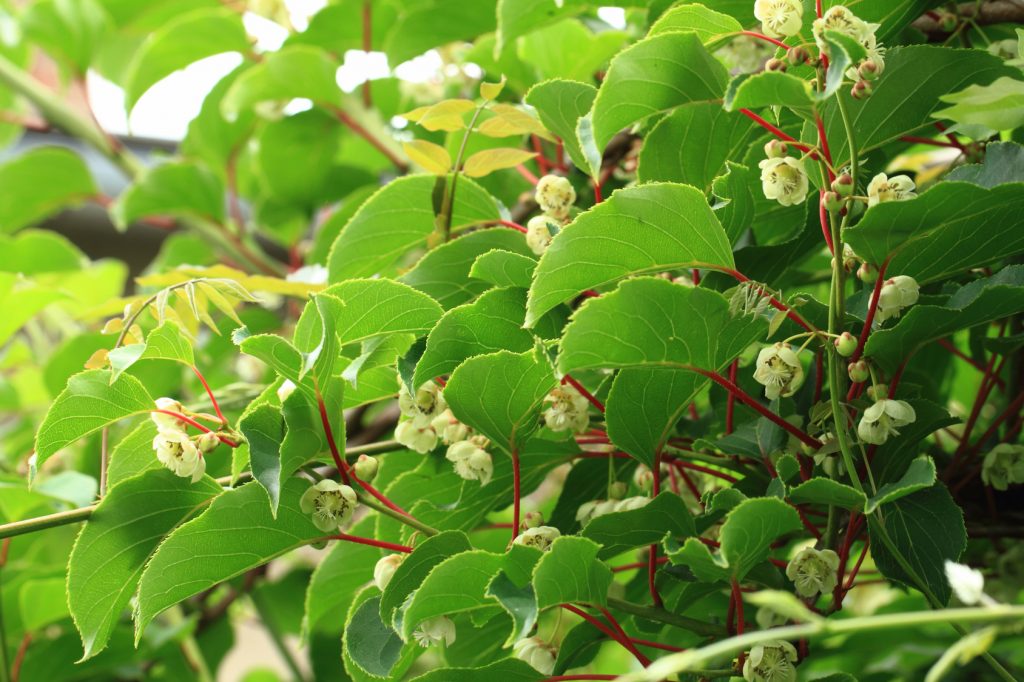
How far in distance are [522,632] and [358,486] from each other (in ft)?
0.45

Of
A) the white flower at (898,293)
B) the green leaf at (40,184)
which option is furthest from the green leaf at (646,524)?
the green leaf at (40,184)

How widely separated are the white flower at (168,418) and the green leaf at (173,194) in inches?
23.9

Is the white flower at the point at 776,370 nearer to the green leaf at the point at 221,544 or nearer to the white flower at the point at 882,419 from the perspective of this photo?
the white flower at the point at 882,419

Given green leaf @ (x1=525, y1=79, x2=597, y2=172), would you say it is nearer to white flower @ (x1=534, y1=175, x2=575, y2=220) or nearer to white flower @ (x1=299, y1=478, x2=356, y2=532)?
white flower @ (x1=534, y1=175, x2=575, y2=220)

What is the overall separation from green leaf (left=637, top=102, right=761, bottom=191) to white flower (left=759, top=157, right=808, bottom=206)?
6cm

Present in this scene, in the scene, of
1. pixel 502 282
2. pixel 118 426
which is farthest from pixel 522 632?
pixel 118 426

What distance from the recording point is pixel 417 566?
0.45 m

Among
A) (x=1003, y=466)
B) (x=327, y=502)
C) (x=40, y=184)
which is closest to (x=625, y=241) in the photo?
(x=327, y=502)

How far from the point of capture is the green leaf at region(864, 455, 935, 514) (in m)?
0.39

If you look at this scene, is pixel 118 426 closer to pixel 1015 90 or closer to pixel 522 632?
pixel 522 632

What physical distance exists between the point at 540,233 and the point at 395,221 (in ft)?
0.39

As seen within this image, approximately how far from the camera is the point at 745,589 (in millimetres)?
564

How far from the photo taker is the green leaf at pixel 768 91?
390 millimetres

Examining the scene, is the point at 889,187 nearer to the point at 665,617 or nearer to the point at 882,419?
the point at 882,419
